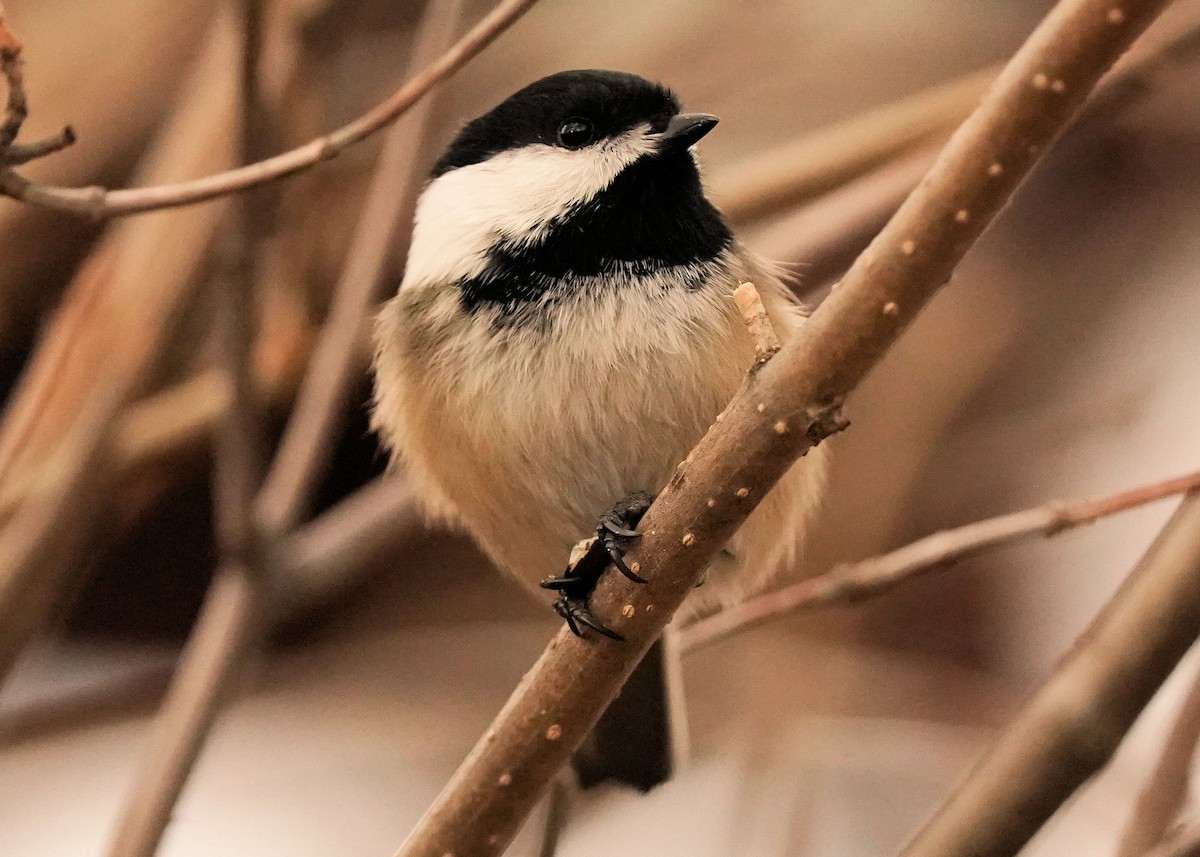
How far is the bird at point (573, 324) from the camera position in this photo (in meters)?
0.86

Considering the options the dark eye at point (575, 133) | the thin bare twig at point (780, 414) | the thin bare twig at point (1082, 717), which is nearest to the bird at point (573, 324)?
the dark eye at point (575, 133)

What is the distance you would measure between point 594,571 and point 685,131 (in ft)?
1.18

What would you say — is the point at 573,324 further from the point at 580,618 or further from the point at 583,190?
the point at 580,618

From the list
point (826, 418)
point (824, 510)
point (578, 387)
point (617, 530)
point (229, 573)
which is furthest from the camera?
point (824, 510)

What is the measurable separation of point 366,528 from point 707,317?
58cm

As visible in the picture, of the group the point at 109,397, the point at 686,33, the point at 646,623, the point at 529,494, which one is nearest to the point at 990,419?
the point at 686,33

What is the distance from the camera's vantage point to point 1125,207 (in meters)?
1.41

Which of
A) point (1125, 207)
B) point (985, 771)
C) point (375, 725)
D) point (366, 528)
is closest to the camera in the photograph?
point (985, 771)

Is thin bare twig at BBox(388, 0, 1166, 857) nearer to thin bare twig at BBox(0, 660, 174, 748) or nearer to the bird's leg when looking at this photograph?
the bird's leg

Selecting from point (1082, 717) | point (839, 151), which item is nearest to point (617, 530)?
point (1082, 717)

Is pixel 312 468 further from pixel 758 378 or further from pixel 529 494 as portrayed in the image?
pixel 758 378

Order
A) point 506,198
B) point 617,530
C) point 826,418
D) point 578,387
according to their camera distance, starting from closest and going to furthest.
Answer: point 826,418, point 617,530, point 578,387, point 506,198

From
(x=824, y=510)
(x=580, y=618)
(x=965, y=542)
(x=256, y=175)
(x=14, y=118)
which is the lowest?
(x=824, y=510)

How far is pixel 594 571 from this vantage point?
0.71 m
